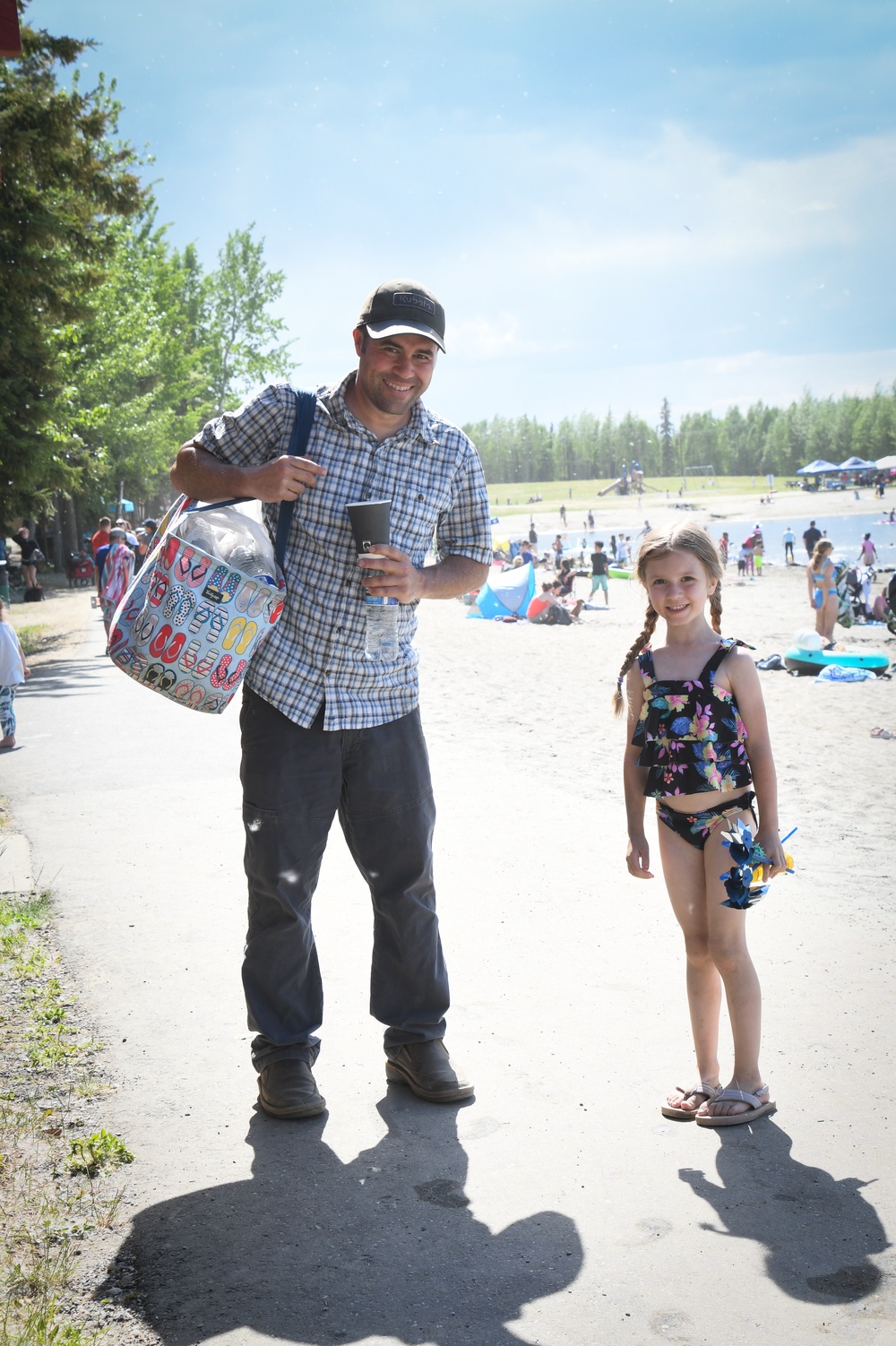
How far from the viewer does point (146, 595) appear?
9.57 feet

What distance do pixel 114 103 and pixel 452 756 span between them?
2982 cm

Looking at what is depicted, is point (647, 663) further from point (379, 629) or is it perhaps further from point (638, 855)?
point (379, 629)

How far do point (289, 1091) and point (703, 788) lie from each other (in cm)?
151

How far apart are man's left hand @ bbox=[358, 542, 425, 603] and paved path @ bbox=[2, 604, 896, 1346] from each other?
1.56 m

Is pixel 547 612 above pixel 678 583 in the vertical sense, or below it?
below

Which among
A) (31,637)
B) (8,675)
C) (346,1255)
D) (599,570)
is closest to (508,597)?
(599,570)

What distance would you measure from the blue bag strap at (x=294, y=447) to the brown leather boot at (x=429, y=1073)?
1.55 metres

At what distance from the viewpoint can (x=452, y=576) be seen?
3326 mm

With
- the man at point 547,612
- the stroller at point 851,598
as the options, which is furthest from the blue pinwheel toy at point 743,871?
the man at point 547,612

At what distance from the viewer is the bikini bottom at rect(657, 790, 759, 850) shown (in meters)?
3.20

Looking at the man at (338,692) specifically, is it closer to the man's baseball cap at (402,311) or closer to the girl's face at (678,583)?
the man's baseball cap at (402,311)

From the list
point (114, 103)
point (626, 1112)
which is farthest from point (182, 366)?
point (626, 1112)

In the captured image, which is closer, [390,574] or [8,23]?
[390,574]

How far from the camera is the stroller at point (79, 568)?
110ft
